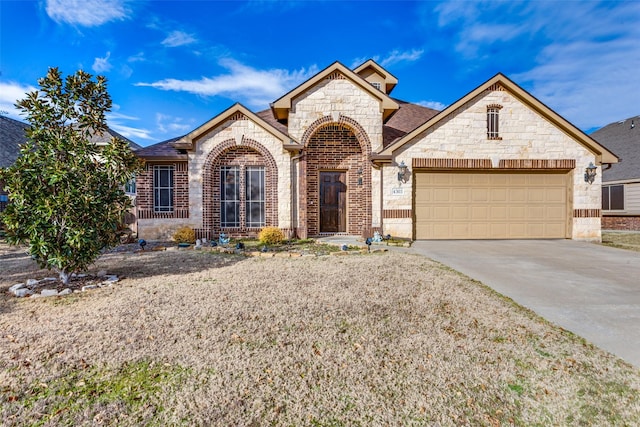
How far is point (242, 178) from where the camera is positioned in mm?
11547

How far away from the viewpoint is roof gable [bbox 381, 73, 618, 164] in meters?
11.1

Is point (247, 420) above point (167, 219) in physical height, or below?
below

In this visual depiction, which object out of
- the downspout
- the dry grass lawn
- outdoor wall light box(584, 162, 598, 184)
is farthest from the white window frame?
outdoor wall light box(584, 162, 598, 184)

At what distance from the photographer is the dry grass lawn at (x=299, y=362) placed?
2.39m

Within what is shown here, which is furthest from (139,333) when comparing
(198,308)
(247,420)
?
(247,420)

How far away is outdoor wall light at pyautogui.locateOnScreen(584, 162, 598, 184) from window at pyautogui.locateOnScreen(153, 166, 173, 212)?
49.0 feet

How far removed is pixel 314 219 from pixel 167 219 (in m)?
5.33

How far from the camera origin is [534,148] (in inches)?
447

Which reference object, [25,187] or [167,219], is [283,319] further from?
[167,219]

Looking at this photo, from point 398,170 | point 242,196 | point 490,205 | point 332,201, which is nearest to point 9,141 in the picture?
point 242,196

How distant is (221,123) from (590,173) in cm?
1331

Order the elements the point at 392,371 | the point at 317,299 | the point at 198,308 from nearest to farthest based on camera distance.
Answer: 1. the point at 392,371
2. the point at 198,308
3. the point at 317,299

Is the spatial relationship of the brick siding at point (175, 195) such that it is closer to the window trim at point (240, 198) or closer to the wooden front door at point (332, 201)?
the window trim at point (240, 198)

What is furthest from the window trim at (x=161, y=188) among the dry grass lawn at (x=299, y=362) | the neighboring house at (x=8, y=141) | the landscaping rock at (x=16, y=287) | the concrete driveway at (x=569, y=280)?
the neighboring house at (x=8, y=141)
